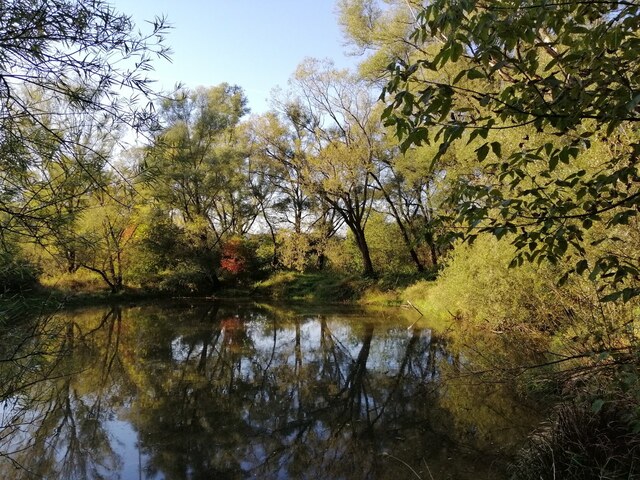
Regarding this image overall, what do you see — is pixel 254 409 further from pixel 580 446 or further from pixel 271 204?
pixel 271 204

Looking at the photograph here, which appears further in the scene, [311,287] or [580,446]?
[311,287]

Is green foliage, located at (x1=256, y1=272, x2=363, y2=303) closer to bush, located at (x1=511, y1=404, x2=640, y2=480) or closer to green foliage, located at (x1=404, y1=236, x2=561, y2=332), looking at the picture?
green foliage, located at (x1=404, y1=236, x2=561, y2=332)

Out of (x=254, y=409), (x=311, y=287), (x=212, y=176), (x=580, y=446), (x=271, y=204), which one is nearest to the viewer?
(x=580, y=446)

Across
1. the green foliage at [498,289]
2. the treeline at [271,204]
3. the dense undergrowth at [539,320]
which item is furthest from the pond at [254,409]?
the treeline at [271,204]

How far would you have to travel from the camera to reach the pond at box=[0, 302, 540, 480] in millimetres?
5086

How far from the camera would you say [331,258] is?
25.9 m

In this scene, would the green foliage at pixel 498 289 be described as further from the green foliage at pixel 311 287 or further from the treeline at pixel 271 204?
the green foliage at pixel 311 287

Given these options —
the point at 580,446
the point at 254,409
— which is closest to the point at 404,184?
the point at 254,409

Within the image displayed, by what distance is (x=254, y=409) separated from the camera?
7.24m

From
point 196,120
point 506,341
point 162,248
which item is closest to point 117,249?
point 162,248

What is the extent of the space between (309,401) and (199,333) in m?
7.35

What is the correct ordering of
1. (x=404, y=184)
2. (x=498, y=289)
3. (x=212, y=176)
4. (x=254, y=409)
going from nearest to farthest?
(x=254, y=409)
(x=498, y=289)
(x=404, y=184)
(x=212, y=176)

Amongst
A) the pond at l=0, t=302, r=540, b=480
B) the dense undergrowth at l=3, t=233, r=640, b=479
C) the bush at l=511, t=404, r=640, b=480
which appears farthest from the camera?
the pond at l=0, t=302, r=540, b=480

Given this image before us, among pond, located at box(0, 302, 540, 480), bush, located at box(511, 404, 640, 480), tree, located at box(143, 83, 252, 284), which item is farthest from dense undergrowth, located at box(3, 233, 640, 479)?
tree, located at box(143, 83, 252, 284)
